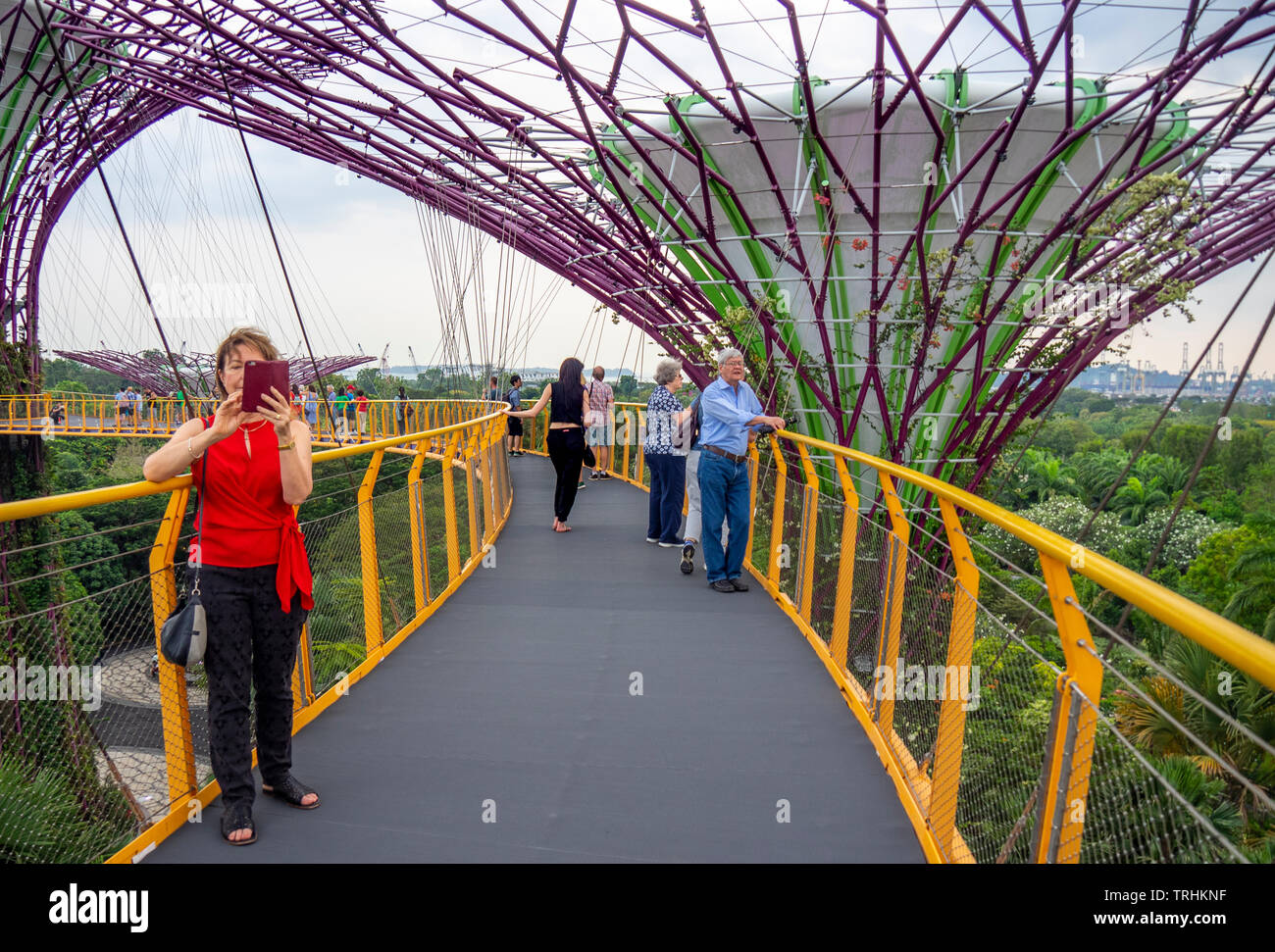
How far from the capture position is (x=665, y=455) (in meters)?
8.98

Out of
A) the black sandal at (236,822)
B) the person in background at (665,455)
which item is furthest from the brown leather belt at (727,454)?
the black sandal at (236,822)

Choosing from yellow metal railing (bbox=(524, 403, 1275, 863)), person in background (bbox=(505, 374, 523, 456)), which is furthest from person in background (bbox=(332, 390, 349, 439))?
yellow metal railing (bbox=(524, 403, 1275, 863))

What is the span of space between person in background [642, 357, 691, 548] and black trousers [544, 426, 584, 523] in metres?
0.79

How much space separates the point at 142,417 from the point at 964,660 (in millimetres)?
39310

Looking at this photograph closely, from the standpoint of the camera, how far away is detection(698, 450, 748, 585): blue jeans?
6.98m

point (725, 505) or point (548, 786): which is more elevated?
point (725, 505)

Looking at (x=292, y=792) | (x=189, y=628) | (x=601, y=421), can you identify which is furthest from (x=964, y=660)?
(x=601, y=421)

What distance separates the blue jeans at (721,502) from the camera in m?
6.98

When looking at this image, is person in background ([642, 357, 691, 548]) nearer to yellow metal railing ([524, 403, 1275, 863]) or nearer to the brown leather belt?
the brown leather belt

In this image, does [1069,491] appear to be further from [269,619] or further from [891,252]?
[269,619]

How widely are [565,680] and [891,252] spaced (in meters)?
11.5

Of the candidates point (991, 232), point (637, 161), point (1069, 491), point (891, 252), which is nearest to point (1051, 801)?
point (991, 232)

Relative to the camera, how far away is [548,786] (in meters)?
3.71

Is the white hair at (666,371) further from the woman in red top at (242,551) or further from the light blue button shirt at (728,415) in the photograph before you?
the woman in red top at (242,551)
